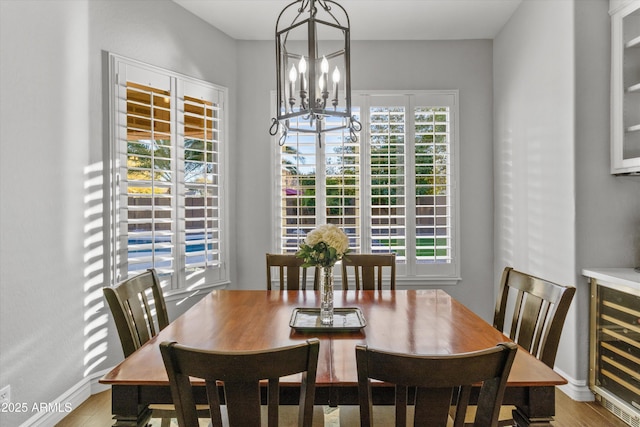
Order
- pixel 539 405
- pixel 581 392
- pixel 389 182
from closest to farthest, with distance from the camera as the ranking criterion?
pixel 539 405 < pixel 581 392 < pixel 389 182

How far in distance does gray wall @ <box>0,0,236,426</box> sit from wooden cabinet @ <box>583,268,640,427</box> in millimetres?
3228

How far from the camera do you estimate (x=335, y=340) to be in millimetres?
1642

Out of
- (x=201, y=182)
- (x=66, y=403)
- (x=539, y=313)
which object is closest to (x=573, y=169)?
(x=539, y=313)

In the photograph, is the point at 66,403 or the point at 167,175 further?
the point at 167,175

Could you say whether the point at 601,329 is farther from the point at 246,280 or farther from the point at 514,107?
the point at 246,280

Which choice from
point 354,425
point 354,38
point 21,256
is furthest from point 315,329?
point 354,38

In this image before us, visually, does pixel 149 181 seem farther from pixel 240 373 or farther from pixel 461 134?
pixel 461 134

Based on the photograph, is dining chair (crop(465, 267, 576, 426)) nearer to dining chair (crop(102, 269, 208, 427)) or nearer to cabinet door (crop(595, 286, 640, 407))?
cabinet door (crop(595, 286, 640, 407))

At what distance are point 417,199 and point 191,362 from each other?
319 cm

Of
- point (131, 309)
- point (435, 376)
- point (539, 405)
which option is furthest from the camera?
point (131, 309)

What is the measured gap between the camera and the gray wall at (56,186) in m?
2.07

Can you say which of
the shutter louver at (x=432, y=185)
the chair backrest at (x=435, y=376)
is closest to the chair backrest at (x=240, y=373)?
the chair backrest at (x=435, y=376)

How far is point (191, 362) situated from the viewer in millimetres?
980

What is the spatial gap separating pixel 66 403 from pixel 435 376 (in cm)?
249
